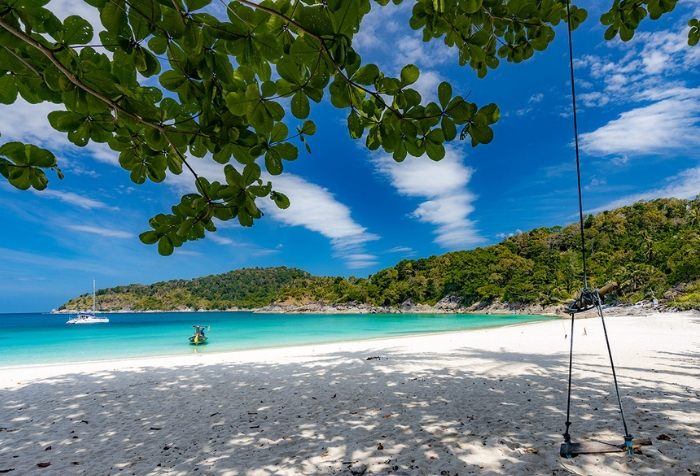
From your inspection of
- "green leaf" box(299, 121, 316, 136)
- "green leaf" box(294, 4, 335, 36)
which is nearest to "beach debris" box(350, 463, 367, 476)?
"green leaf" box(299, 121, 316, 136)

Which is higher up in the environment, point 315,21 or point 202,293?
point 202,293

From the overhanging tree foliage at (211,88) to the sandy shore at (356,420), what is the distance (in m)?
2.60

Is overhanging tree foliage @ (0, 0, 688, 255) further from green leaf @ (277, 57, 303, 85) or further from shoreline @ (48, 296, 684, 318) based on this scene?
shoreline @ (48, 296, 684, 318)

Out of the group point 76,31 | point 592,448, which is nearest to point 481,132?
point 76,31

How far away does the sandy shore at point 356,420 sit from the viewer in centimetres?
275

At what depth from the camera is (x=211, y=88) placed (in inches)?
49.6

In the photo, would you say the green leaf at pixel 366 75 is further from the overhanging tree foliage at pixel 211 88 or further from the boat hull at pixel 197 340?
the boat hull at pixel 197 340

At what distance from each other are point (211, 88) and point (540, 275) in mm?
57383

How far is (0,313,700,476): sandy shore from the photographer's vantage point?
2.75m

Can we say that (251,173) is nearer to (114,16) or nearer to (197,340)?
(114,16)

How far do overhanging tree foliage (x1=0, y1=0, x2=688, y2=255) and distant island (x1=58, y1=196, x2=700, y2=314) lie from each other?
103 feet

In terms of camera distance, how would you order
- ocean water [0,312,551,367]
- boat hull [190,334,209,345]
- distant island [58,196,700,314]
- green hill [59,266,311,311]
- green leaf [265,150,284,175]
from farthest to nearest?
green hill [59,266,311,311] < distant island [58,196,700,314] < boat hull [190,334,209,345] < ocean water [0,312,551,367] < green leaf [265,150,284,175]

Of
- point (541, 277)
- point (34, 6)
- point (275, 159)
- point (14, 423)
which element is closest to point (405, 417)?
point (275, 159)

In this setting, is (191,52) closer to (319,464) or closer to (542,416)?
(319,464)
